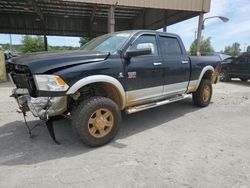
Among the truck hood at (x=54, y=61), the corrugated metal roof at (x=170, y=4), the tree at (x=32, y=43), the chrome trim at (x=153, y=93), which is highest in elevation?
A: the corrugated metal roof at (x=170, y=4)

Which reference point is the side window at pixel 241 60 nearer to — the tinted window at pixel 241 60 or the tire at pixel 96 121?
the tinted window at pixel 241 60

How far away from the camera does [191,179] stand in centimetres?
262

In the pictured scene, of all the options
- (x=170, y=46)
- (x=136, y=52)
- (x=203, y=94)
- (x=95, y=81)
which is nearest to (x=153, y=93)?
(x=136, y=52)

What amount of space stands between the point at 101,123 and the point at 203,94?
369 centimetres

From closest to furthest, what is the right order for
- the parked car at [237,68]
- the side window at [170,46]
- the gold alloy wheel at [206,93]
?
the side window at [170,46]
the gold alloy wheel at [206,93]
the parked car at [237,68]

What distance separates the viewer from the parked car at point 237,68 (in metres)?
11.4

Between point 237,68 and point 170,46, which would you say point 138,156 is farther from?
point 237,68

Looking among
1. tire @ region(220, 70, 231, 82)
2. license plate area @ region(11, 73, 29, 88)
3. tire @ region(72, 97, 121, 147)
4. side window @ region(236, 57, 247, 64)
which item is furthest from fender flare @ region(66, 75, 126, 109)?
tire @ region(220, 70, 231, 82)

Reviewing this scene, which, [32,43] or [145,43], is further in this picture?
[32,43]

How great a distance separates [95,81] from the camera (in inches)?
132

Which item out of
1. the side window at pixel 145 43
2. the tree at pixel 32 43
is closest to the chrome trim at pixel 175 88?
the side window at pixel 145 43

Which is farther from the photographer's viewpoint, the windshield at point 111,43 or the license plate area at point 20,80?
the windshield at point 111,43

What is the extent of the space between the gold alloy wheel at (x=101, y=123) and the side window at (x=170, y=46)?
2.01 meters

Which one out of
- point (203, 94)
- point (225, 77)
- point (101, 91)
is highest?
point (101, 91)
